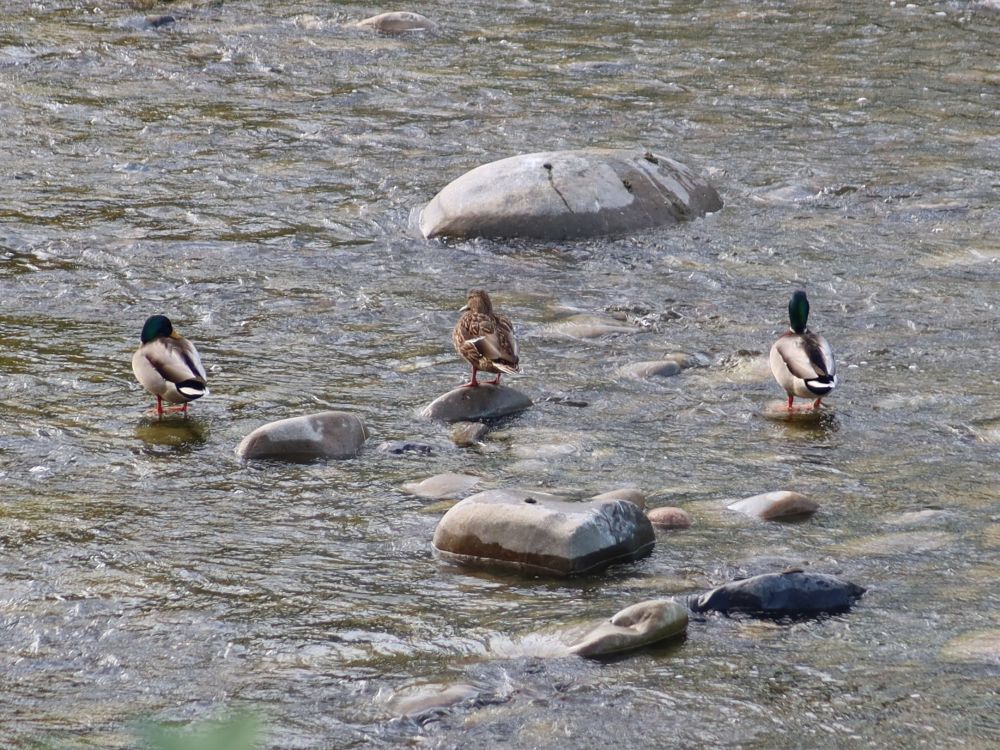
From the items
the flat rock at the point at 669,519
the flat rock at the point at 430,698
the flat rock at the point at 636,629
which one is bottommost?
the flat rock at the point at 430,698

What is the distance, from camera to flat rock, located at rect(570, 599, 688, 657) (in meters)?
4.69

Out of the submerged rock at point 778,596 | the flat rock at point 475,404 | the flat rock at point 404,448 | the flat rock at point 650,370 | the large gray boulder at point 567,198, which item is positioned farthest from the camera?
the large gray boulder at point 567,198

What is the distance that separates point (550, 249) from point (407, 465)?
3.76m

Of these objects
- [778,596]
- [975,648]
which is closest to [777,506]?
[778,596]

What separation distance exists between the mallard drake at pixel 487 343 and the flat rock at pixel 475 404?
0.10m

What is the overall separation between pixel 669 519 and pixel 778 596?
860mm

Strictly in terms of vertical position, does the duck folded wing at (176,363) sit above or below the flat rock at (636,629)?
above

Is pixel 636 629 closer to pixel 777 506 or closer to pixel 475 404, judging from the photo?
pixel 777 506

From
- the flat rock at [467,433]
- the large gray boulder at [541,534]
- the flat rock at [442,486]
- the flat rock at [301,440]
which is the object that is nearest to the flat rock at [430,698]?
the large gray boulder at [541,534]

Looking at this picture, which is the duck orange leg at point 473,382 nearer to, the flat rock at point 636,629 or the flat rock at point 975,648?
the flat rock at point 636,629

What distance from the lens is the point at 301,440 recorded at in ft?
21.6

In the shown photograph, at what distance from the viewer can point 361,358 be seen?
8047mm

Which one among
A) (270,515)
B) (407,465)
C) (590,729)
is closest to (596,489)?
(407,465)

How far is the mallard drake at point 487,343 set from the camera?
724 cm
